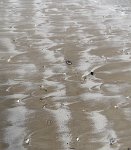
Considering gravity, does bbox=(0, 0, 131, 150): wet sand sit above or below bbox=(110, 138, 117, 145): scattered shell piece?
below

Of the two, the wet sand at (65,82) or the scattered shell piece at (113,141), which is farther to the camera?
the wet sand at (65,82)

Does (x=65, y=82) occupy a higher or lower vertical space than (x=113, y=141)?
lower

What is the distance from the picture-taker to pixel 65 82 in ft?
20.1

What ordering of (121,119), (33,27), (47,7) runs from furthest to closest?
1. (47,7)
2. (33,27)
3. (121,119)

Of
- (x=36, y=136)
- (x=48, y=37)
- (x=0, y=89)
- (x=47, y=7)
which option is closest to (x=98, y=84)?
(x=0, y=89)

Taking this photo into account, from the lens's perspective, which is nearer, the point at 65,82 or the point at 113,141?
the point at 113,141

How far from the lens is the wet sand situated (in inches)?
177

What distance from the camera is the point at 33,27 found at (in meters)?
9.85

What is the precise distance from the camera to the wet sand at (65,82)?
450cm

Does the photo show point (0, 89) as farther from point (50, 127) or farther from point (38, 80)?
point (50, 127)

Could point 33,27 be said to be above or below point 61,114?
below

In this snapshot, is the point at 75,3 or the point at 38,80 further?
the point at 75,3

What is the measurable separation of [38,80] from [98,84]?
0.90 metres

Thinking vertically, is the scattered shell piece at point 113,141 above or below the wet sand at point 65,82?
above
